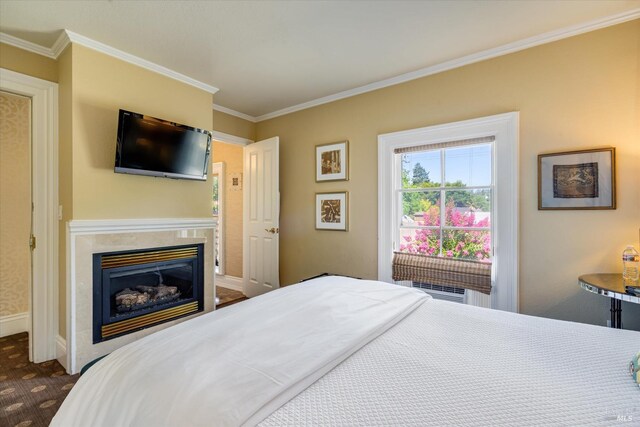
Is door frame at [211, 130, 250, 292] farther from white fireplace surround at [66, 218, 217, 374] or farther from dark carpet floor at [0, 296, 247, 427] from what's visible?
dark carpet floor at [0, 296, 247, 427]

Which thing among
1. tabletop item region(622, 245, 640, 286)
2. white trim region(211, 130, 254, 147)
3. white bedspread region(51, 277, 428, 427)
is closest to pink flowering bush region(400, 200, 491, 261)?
tabletop item region(622, 245, 640, 286)

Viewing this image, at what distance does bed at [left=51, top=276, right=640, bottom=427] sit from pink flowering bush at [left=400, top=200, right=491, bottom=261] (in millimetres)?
1253

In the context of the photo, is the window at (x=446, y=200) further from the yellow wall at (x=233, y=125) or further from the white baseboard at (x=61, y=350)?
the white baseboard at (x=61, y=350)

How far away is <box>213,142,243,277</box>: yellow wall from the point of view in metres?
4.67

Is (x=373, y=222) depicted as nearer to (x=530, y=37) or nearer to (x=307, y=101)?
(x=307, y=101)

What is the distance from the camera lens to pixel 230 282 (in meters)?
4.70

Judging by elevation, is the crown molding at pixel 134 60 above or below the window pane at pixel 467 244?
above

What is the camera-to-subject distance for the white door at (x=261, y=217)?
3758 mm

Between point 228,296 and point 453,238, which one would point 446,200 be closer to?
point 453,238

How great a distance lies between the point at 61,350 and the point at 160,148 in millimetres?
1839

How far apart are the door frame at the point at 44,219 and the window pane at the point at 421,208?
3.15 metres

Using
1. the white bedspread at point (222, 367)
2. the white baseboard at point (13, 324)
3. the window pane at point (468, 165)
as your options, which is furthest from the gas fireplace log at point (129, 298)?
the window pane at point (468, 165)

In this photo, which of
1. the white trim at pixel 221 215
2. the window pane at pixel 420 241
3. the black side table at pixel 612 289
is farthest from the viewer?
the white trim at pixel 221 215

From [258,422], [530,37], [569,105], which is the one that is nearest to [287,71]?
[530,37]
